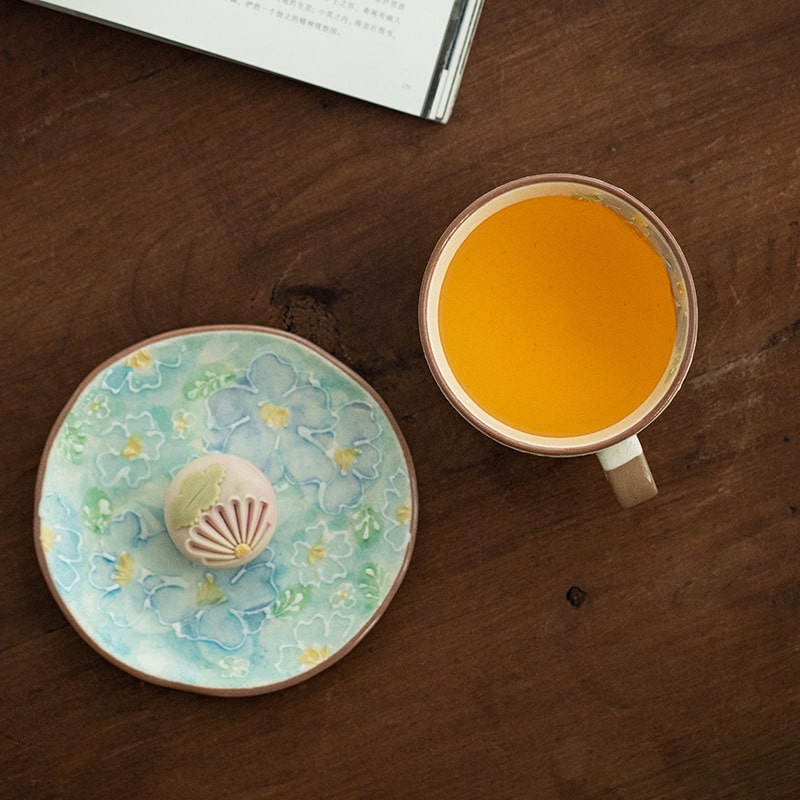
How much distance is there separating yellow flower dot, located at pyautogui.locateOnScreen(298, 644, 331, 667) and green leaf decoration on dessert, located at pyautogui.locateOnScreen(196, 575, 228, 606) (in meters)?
0.08

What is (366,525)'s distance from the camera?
0.70 meters

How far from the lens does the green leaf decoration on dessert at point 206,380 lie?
682 millimetres

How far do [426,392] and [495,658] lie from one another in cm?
25

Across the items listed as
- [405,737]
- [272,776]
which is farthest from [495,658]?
[272,776]

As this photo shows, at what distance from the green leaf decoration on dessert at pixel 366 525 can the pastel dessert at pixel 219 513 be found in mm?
79

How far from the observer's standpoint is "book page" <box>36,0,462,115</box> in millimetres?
670

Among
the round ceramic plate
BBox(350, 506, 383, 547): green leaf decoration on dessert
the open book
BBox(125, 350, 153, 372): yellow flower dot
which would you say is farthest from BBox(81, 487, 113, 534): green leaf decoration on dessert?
the open book

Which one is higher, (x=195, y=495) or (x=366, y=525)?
(x=195, y=495)

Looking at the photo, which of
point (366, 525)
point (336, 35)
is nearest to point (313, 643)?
point (366, 525)

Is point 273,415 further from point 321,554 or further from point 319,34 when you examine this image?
point 319,34

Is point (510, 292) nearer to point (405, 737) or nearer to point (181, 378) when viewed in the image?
point (181, 378)

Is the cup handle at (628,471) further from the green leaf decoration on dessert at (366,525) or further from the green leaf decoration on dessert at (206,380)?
the green leaf decoration on dessert at (206,380)

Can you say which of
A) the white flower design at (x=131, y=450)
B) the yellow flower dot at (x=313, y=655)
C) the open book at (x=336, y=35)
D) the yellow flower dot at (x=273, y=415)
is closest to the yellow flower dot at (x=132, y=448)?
the white flower design at (x=131, y=450)

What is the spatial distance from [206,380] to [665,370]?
38cm
